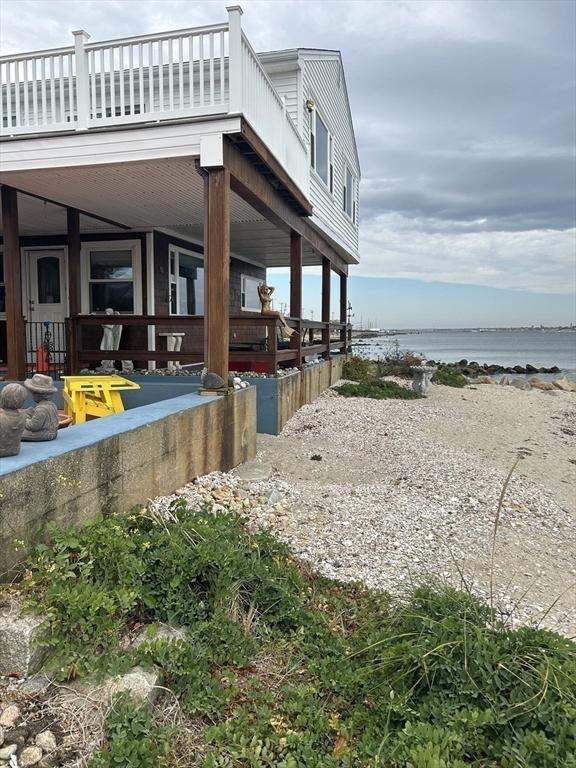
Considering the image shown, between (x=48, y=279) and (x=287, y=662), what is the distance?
31.2ft

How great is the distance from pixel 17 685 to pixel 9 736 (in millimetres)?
241

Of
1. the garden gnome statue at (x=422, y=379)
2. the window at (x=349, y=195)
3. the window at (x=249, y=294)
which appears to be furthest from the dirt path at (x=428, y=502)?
the window at (x=349, y=195)

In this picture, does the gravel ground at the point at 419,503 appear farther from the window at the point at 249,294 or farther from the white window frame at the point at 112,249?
the window at the point at 249,294

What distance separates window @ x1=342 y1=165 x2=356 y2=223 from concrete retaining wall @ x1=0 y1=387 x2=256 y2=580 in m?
10.2

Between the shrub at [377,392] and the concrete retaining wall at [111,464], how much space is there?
6.26 metres

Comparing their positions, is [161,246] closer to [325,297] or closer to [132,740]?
[325,297]

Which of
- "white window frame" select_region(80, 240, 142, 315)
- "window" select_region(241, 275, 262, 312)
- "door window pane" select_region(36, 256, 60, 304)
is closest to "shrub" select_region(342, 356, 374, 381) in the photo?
"window" select_region(241, 275, 262, 312)

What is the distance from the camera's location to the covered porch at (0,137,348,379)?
557 cm

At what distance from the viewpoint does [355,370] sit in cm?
1456

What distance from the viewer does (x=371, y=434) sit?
26.4ft

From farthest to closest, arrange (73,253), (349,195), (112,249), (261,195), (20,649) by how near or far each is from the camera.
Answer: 1. (349,195)
2. (112,249)
3. (73,253)
4. (261,195)
5. (20,649)

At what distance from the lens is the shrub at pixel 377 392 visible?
1144 cm

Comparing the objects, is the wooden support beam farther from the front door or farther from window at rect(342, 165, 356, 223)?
the front door

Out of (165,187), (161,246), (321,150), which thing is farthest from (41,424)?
(321,150)
